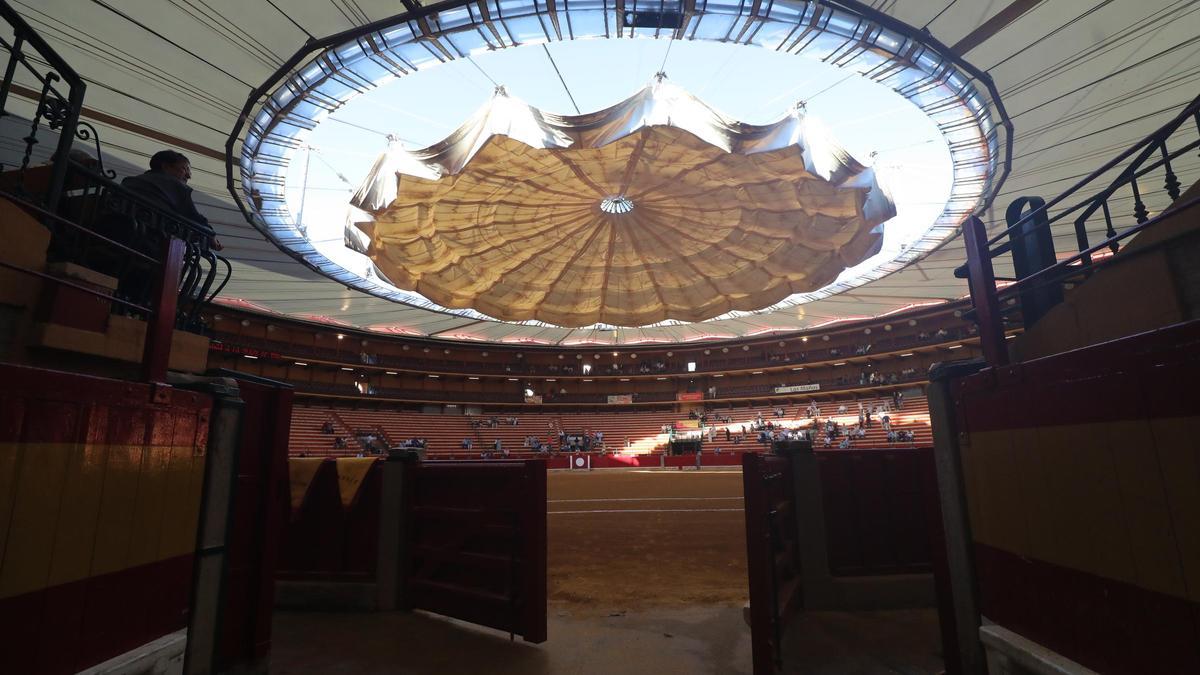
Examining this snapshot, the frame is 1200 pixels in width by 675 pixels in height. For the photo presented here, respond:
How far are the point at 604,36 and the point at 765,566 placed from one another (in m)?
10.7

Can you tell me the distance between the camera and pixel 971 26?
410 inches

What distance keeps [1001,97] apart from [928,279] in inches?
630

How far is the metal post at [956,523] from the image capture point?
146 inches

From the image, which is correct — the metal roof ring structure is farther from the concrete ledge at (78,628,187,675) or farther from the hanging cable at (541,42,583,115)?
the concrete ledge at (78,628,187,675)

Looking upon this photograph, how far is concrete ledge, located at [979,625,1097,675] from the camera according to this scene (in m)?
2.74

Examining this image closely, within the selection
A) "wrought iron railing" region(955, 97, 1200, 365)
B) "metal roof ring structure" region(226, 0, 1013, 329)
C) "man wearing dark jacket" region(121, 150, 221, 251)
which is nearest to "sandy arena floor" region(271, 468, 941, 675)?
"wrought iron railing" region(955, 97, 1200, 365)

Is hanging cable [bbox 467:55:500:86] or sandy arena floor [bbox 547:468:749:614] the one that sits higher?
hanging cable [bbox 467:55:500:86]

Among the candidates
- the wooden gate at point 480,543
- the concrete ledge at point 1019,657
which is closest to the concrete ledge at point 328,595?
the wooden gate at point 480,543

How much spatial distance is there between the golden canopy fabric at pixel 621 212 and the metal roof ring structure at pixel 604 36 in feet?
6.89

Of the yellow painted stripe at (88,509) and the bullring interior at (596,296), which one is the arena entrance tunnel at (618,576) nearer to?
the bullring interior at (596,296)

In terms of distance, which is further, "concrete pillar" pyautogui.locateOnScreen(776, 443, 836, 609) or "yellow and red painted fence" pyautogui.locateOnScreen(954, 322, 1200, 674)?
"concrete pillar" pyautogui.locateOnScreen(776, 443, 836, 609)

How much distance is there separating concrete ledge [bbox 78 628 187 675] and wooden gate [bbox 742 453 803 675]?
3.92 meters

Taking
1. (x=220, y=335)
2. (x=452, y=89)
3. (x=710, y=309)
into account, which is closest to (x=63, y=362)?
(x=452, y=89)

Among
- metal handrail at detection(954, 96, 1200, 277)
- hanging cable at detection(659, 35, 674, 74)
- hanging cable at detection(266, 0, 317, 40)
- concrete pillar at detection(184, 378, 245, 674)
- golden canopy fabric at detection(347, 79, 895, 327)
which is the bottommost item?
concrete pillar at detection(184, 378, 245, 674)
